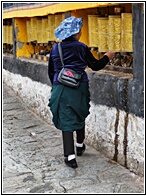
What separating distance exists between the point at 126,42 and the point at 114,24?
368 mm

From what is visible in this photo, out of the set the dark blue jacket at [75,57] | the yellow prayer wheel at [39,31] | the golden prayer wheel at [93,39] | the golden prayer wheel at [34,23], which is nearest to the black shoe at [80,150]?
the dark blue jacket at [75,57]

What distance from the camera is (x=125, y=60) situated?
5.13m

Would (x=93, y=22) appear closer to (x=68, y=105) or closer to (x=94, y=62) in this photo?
(x=94, y=62)

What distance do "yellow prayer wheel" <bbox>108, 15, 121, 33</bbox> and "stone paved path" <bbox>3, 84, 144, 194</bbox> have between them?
156 cm

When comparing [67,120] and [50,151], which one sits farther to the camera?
[50,151]

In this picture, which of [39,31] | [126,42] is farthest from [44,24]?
[126,42]

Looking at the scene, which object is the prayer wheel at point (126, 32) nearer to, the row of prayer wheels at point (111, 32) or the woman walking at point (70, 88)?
the row of prayer wheels at point (111, 32)

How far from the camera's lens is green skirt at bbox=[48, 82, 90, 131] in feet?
15.4

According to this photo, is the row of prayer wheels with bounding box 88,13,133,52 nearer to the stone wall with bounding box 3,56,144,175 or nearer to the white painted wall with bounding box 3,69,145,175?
the stone wall with bounding box 3,56,144,175

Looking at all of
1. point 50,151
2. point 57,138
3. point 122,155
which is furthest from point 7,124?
point 122,155

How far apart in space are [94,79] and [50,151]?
1149mm

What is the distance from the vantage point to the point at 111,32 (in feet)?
16.7

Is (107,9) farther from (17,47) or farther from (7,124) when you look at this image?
(17,47)

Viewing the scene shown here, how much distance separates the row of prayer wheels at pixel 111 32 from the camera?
Result: 15.5ft
